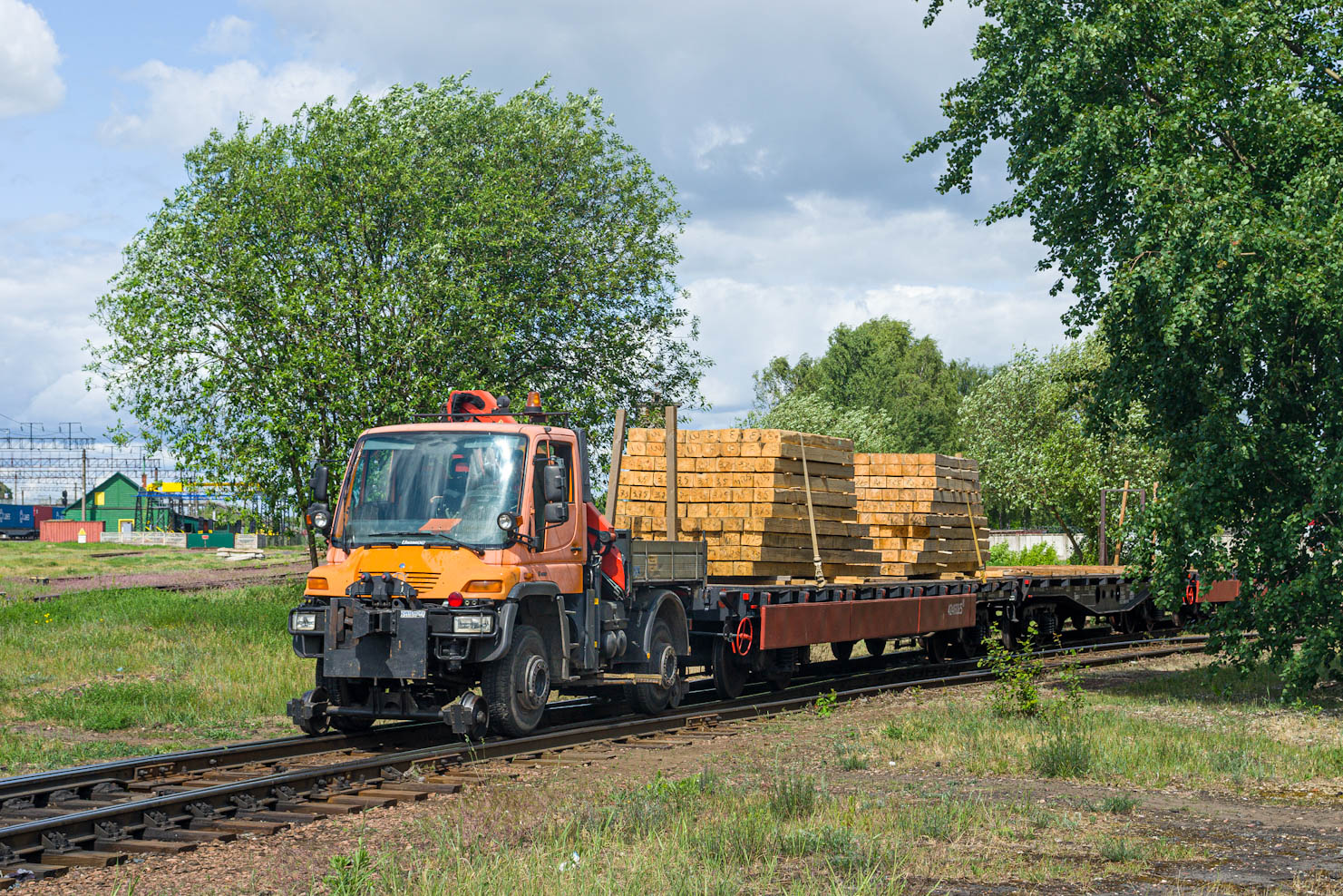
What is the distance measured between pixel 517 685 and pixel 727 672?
192 inches

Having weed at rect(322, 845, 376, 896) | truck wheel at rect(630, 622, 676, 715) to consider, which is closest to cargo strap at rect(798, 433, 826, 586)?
truck wheel at rect(630, 622, 676, 715)

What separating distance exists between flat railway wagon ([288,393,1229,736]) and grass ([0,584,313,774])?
233 cm

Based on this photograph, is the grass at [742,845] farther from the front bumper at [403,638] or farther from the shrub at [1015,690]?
the shrub at [1015,690]

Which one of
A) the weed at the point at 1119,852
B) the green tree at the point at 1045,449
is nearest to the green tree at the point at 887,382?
the green tree at the point at 1045,449

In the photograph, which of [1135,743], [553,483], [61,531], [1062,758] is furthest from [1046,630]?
[61,531]

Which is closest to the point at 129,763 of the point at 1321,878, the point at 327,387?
the point at 1321,878

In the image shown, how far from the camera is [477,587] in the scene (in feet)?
36.4

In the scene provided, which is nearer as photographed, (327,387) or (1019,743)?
(1019,743)

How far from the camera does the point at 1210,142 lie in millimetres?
14234

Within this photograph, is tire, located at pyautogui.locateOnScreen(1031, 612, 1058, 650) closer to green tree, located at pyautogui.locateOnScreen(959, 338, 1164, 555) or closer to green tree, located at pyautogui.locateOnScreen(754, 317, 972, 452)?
green tree, located at pyautogui.locateOnScreen(959, 338, 1164, 555)

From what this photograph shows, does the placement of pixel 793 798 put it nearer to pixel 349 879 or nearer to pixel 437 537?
pixel 349 879

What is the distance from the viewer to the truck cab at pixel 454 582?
11.1m

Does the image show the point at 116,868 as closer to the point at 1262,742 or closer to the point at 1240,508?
the point at 1262,742

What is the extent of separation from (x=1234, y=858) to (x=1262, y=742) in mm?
4604
